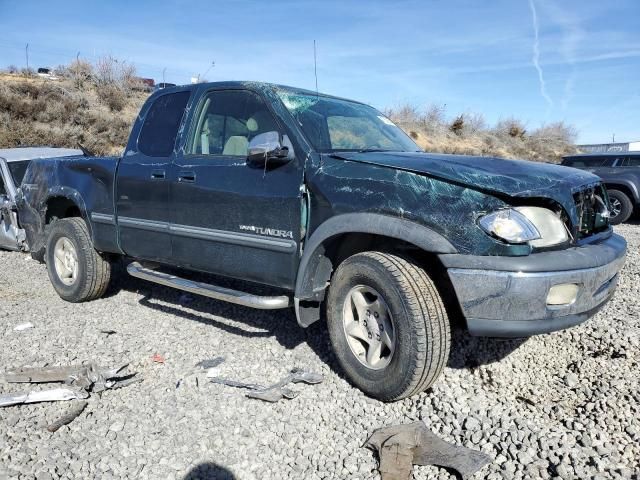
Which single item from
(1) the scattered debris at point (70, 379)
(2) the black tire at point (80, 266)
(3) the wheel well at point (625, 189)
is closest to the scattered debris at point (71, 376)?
(1) the scattered debris at point (70, 379)

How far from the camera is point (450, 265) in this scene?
9.36 ft

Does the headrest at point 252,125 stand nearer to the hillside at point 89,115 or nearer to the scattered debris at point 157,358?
the scattered debris at point 157,358

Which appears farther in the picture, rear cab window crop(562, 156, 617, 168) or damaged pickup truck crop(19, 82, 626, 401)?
rear cab window crop(562, 156, 617, 168)

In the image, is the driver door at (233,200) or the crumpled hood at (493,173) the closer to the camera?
the crumpled hood at (493,173)

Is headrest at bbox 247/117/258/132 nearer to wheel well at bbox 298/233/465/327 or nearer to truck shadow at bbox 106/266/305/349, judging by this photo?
wheel well at bbox 298/233/465/327

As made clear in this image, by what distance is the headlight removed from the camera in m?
2.77

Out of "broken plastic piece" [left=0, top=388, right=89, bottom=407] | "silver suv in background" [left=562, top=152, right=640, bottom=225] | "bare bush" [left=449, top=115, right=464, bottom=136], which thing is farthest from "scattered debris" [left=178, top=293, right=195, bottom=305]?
"bare bush" [left=449, top=115, right=464, bottom=136]

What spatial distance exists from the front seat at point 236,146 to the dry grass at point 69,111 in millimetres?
15877

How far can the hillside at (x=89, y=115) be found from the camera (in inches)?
751

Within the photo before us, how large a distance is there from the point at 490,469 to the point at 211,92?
333cm

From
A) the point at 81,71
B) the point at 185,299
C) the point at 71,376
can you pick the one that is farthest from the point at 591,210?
the point at 81,71

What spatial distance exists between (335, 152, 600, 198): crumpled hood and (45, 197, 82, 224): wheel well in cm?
346

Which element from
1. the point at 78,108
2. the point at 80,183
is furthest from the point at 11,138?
the point at 80,183

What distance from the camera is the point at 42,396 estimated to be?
3260mm
